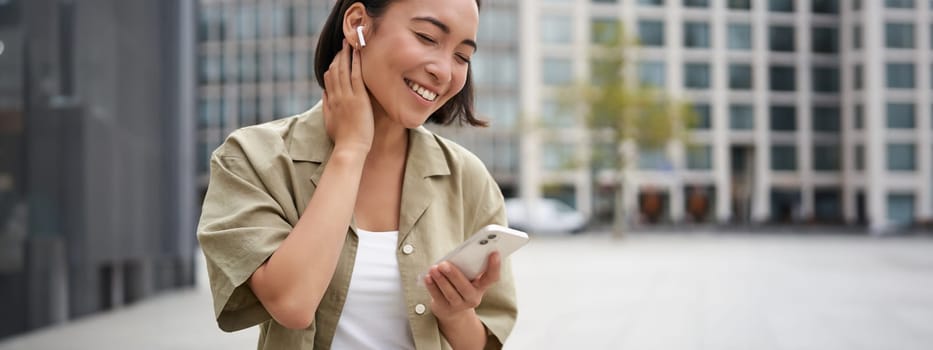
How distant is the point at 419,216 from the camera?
1.89 metres

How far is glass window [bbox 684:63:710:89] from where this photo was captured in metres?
62.1

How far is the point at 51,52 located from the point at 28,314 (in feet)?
8.76

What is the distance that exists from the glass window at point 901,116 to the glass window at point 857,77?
2651 mm

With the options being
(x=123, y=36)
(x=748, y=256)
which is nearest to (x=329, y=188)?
(x=123, y=36)

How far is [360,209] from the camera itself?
1.90 metres

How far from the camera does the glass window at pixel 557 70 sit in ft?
202

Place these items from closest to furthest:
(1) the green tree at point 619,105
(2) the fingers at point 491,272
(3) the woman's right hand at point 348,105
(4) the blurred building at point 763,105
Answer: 1. (2) the fingers at point 491,272
2. (3) the woman's right hand at point 348,105
3. (1) the green tree at point 619,105
4. (4) the blurred building at point 763,105

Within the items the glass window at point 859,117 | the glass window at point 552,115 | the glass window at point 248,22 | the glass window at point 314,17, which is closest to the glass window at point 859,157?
the glass window at point 859,117

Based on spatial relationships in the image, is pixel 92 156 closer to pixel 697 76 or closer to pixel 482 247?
pixel 482 247

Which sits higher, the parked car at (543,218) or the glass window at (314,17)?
the glass window at (314,17)

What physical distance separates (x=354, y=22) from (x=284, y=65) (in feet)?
201

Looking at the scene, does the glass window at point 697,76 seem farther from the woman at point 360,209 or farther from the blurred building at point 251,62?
the woman at point 360,209

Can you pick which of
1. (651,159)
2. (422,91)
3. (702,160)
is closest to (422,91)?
(422,91)

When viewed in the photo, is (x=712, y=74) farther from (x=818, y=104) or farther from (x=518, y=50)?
(x=518, y=50)
